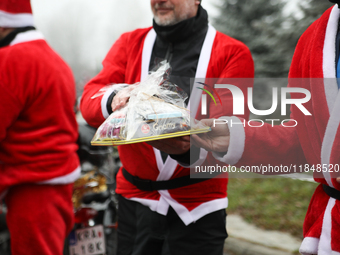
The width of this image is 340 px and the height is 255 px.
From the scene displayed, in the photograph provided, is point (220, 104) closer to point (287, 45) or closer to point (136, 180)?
point (136, 180)

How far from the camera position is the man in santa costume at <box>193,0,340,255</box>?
4.18 ft

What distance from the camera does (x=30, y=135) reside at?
1865mm

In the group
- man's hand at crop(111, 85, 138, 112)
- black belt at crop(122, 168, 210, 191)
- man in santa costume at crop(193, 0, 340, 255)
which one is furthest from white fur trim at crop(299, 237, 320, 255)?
man's hand at crop(111, 85, 138, 112)

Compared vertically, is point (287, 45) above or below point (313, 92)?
below

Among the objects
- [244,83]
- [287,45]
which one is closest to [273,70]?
[287,45]

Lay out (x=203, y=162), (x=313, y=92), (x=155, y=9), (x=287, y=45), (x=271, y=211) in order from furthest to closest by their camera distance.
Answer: (x=287, y=45)
(x=271, y=211)
(x=155, y=9)
(x=203, y=162)
(x=313, y=92)

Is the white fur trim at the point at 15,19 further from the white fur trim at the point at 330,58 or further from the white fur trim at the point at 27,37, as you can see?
the white fur trim at the point at 330,58

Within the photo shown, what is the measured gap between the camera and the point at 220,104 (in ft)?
6.00

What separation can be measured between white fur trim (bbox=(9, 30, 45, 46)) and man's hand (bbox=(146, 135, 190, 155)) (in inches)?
41.1

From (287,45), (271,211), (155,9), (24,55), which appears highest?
(155,9)

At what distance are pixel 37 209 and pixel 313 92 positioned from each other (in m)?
1.56

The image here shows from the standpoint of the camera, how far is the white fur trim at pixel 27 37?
189cm

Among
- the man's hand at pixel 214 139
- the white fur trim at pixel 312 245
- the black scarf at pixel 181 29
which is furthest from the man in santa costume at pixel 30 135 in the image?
the white fur trim at pixel 312 245

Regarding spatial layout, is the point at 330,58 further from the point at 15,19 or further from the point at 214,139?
the point at 15,19
